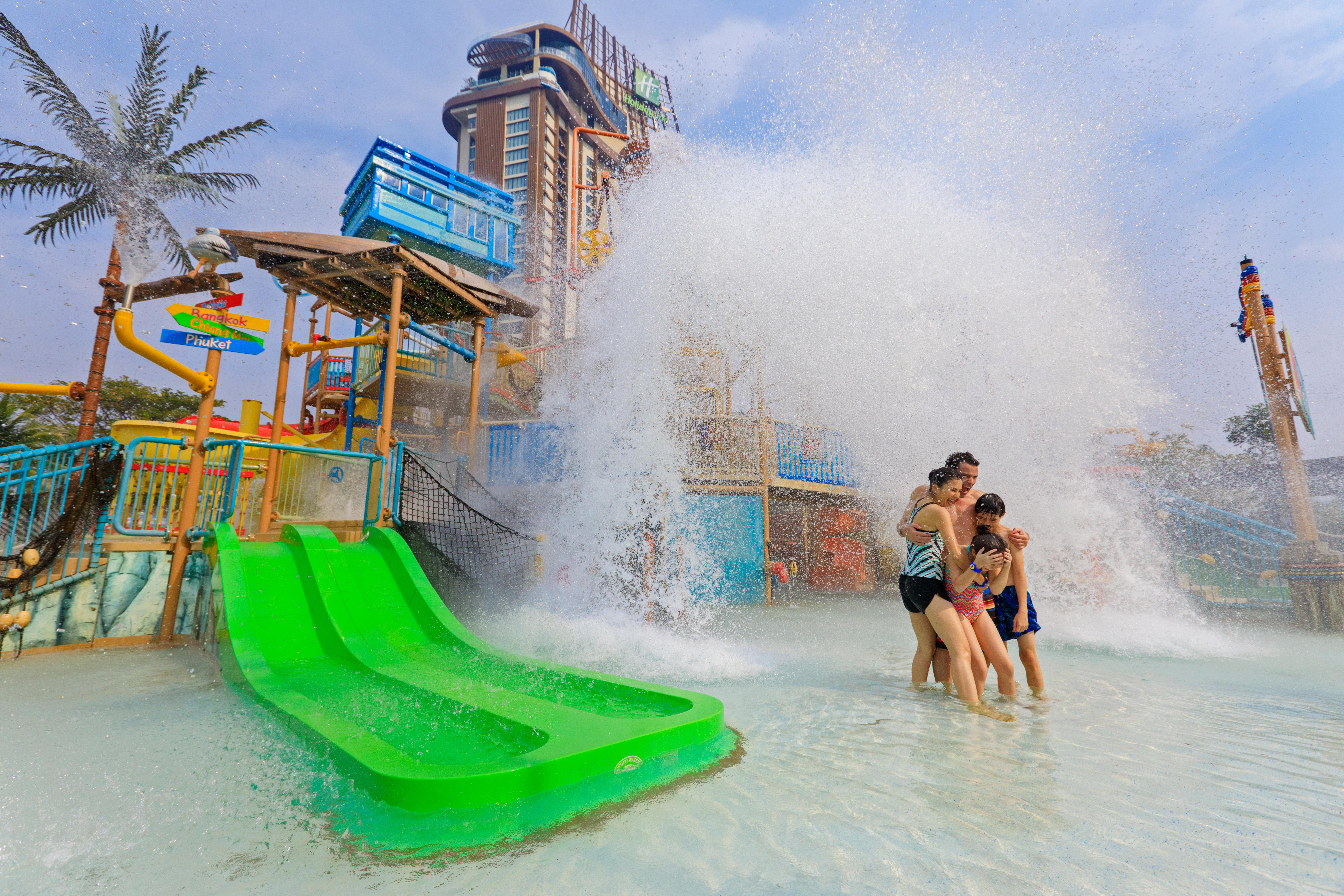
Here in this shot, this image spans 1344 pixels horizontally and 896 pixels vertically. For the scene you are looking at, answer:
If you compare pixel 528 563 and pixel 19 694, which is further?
pixel 528 563

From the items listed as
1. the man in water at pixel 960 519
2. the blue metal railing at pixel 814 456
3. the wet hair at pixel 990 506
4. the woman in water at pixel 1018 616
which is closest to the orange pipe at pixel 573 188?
the blue metal railing at pixel 814 456

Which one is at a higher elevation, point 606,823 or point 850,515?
point 850,515

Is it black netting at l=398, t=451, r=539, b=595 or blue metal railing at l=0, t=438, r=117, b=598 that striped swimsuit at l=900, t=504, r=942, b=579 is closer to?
black netting at l=398, t=451, r=539, b=595

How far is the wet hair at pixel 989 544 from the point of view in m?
3.72

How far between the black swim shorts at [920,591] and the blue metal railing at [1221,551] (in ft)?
26.3

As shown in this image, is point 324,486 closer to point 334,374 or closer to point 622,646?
point 622,646

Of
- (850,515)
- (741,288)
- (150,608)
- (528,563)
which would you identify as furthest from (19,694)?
(850,515)

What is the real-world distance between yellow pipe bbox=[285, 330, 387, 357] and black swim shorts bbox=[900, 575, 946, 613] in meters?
7.63

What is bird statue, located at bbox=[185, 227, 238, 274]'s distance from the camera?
538cm

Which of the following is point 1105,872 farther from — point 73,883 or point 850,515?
point 850,515

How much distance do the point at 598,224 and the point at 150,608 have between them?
18132 mm

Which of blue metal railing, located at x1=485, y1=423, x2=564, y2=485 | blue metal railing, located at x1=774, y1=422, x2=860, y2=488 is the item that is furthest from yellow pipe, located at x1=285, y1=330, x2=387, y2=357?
blue metal railing, located at x1=774, y1=422, x2=860, y2=488

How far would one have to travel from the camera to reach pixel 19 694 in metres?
3.91

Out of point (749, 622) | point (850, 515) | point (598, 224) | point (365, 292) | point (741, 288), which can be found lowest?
point (749, 622)
